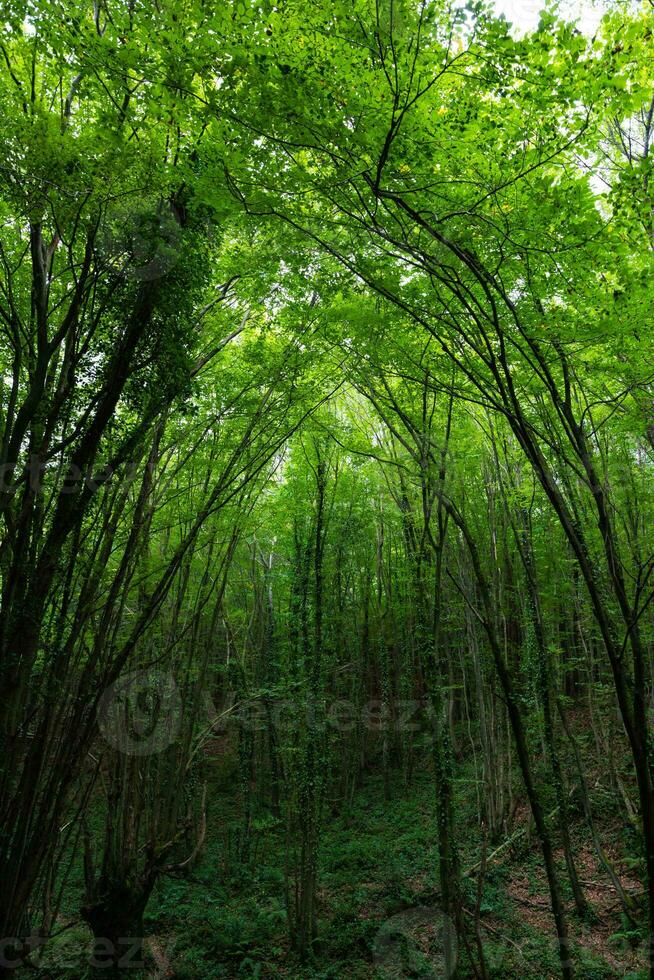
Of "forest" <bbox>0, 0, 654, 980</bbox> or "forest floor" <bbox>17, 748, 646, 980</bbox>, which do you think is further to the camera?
"forest floor" <bbox>17, 748, 646, 980</bbox>

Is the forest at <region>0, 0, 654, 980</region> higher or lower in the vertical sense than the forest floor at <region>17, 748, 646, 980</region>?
higher

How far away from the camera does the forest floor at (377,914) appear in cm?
527

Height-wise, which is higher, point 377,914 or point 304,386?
point 304,386

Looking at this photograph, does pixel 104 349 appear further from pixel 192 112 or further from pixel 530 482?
pixel 530 482

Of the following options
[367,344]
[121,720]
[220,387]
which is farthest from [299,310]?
[121,720]

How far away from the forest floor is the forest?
46 millimetres

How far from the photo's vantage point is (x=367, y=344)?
4.49m

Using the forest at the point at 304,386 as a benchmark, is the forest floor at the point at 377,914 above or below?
below

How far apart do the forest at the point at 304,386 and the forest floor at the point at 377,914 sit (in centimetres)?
5

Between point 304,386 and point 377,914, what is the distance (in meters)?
6.50

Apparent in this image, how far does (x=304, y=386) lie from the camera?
207 inches

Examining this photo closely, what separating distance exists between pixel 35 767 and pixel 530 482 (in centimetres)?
553

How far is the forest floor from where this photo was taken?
527 centimetres

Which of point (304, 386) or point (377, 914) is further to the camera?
point (377, 914)
